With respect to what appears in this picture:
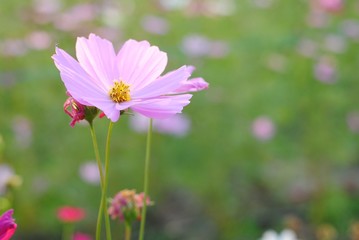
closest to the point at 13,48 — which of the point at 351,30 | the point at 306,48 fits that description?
the point at 306,48

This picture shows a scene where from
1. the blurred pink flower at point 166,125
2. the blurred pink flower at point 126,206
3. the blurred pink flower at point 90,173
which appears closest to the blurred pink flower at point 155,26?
the blurred pink flower at point 166,125

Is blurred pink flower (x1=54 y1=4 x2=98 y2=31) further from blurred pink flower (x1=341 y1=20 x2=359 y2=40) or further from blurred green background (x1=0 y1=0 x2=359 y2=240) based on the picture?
blurred pink flower (x1=341 y1=20 x2=359 y2=40)

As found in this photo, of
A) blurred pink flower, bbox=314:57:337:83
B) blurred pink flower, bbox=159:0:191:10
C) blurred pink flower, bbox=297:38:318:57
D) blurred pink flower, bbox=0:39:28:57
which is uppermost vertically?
blurred pink flower, bbox=159:0:191:10

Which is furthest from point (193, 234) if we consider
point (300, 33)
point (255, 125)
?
point (300, 33)

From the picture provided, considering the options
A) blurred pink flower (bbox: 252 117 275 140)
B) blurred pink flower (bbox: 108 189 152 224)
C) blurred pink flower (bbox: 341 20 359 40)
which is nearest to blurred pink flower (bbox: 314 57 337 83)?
blurred pink flower (bbox: 252 117 275 140)

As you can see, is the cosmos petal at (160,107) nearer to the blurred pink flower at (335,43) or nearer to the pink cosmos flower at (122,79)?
the pink cosmos flower at (122,79)

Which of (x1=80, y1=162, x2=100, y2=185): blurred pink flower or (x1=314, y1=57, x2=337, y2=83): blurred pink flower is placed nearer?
(x1=80, y1=162, x2=100, y2=185): blurred pink flower

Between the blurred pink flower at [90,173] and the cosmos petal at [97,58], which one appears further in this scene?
the blurred pink flower at [90,173]
